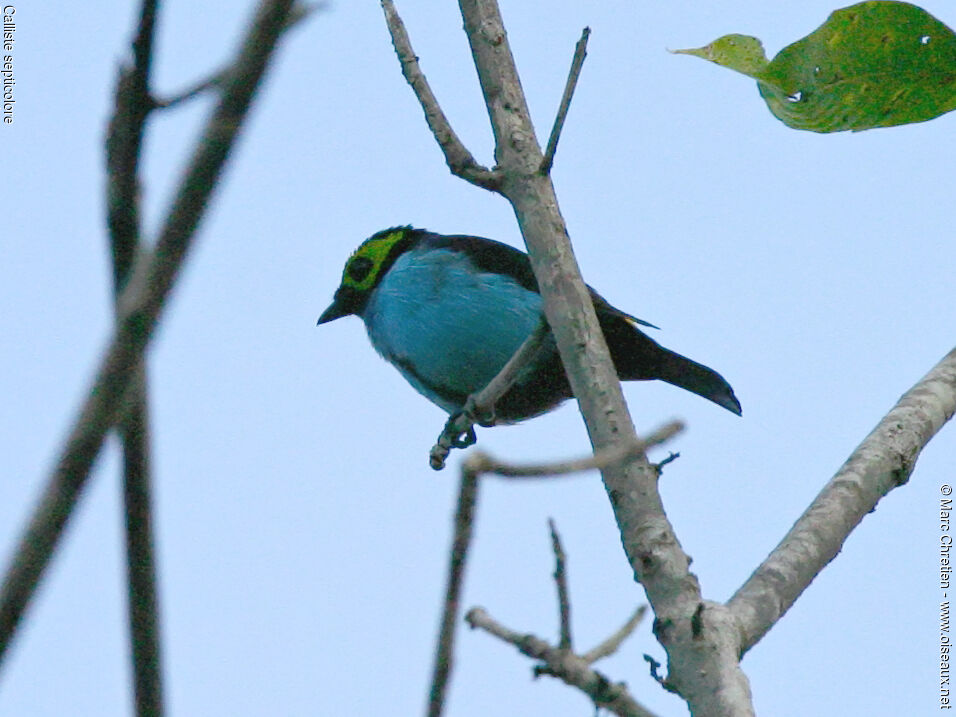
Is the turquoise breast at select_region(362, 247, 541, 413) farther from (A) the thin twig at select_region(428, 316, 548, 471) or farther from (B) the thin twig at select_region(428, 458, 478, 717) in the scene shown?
(B) the thin twig at select_region(428, 458, 478, 717)

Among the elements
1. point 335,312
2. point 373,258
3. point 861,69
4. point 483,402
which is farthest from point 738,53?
point 335,312

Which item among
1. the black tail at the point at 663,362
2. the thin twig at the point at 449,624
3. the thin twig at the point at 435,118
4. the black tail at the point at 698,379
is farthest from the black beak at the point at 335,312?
the thin twig at the point at 449,624

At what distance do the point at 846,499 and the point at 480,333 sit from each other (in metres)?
3.05

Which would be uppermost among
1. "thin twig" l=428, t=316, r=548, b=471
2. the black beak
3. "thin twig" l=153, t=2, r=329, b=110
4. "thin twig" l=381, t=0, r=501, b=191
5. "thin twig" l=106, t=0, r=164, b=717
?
the black beak

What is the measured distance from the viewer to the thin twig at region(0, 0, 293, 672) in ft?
3.67

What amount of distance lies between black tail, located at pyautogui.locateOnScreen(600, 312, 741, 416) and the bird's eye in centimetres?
178

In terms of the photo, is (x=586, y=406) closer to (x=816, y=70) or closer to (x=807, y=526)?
(x=807, y=526)

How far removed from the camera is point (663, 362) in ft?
20.0

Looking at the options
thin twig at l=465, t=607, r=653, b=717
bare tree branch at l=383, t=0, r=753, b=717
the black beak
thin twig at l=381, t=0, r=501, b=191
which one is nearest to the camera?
thin twig at l=465, t=607, r=653, b=717

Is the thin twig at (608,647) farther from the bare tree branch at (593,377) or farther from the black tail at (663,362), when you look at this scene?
the black tail at (663,362)

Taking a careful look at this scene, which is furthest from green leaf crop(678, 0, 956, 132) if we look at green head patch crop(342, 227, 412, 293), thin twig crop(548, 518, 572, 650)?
green head patch crop(342, 227, 412, 293)

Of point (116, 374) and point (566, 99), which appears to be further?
point (566, 99)

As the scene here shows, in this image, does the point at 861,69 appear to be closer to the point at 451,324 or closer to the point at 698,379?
the point at 698,379

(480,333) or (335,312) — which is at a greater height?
(335,312)
